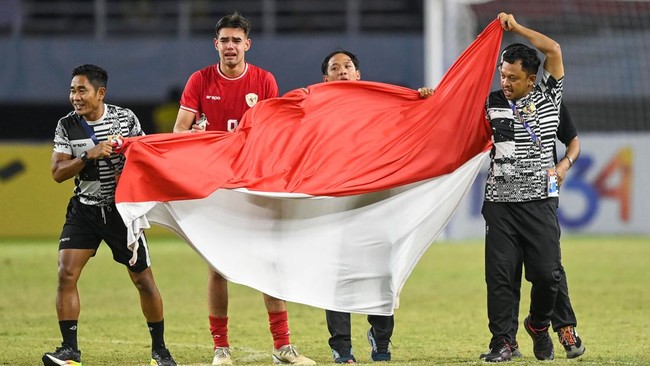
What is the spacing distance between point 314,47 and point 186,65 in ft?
9.18

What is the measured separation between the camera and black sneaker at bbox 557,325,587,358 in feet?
28.7

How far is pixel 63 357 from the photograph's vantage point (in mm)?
Answer: 8141

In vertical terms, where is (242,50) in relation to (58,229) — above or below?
above

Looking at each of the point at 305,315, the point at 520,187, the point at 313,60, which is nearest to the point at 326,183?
the point at 520,187

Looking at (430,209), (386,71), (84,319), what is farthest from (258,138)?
(386,71)

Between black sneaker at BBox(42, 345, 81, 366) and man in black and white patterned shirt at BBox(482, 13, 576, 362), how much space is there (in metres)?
2.76

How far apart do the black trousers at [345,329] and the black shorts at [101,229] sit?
1.37 metres

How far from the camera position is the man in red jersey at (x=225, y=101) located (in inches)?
344

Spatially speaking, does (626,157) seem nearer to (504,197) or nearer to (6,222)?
(6,222)

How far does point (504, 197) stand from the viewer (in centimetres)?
836

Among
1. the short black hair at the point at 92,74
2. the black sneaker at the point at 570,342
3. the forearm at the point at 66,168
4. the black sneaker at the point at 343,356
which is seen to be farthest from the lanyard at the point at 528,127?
the forearm at the point at 66,168

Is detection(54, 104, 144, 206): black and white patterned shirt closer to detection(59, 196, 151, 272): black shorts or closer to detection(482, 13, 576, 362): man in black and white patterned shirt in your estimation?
detection(59, 196, 151, 272): black shorts

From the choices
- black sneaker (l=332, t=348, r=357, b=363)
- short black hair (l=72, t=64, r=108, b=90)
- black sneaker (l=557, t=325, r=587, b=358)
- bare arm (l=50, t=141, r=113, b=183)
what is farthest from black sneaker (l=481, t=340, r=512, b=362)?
short black hair (l=72, t=64, r=108, b=90)

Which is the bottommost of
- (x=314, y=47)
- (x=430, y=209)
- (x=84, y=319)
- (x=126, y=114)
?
(x=84, y=319)
